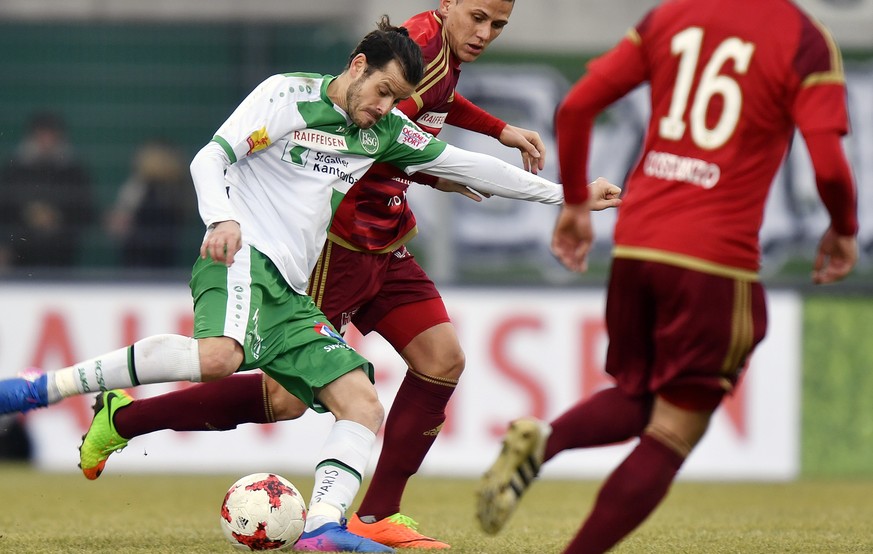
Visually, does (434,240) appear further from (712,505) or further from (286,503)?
(286,503)

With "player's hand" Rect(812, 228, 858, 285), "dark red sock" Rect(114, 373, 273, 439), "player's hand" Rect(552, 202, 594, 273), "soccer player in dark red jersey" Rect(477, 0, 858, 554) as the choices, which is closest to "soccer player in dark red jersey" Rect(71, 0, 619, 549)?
"dark red sock" Rect(114, 373, 273, 439)

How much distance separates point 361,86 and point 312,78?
256 mm

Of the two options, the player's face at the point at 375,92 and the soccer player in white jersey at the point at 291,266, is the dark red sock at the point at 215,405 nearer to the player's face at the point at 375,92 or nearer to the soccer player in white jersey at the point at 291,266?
the soccer player in white jersey at the point at 291,266

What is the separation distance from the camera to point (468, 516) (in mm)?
6637

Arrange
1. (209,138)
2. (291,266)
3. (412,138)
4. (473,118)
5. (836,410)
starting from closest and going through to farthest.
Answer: (291,266), (412,138), (473,118), (836,410), (209,138)

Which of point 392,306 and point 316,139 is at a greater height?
point 316,139

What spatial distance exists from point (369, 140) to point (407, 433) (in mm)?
1159

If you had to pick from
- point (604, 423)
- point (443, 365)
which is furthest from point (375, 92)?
point (604, 423)

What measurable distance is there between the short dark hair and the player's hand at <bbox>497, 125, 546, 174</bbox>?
81cm

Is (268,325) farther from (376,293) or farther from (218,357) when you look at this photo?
(376,293)

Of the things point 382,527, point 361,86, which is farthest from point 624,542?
point 361,86

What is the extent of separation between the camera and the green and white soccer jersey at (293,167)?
15.6ft

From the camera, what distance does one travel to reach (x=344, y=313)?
5.40 metres

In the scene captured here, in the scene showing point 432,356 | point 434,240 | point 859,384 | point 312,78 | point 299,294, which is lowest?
point 859,384
